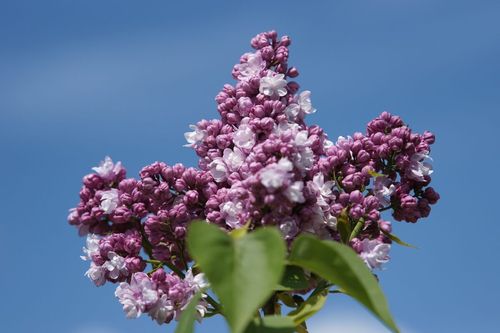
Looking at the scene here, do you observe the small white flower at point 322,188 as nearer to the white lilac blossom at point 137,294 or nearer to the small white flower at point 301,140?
the small white flower at point 301,140

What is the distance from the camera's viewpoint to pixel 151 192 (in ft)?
6.70

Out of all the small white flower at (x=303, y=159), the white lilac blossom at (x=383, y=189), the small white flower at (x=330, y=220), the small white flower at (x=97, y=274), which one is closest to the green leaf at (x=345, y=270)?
the small white flower at (x=303, y=159)

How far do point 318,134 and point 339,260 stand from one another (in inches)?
27.4

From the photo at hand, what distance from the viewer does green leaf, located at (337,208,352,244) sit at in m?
1.97

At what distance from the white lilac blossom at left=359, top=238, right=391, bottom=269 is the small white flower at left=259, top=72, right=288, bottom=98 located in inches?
18.0

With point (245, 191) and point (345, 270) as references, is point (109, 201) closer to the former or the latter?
point (245, 191)

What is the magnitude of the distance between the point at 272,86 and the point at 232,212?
0.41m

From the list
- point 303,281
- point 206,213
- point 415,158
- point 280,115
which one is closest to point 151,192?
point 206,213

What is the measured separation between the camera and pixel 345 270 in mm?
1457

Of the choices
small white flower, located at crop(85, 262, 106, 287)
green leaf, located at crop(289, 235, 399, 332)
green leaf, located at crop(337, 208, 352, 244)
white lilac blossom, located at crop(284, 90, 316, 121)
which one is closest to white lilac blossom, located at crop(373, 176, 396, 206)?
green leaf, located at crop(337, 208, 352, 244)

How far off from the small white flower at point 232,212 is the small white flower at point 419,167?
0.53 m

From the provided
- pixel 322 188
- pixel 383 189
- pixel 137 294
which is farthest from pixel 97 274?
pixel 383 189

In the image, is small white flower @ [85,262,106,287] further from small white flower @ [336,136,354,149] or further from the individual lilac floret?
small white flower @ [336,136,354,149]

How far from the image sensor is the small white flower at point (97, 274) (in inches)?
81.6
